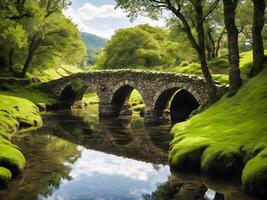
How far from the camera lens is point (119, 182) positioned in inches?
1049

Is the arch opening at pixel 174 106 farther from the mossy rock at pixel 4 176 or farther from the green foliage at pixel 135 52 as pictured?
the mossy rock at pixel 4 176

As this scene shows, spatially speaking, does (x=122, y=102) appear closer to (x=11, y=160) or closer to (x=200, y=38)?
(x=200, y=38)

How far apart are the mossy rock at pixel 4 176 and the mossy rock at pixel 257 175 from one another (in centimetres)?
1274

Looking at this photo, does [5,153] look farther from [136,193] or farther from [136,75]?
[136,75]

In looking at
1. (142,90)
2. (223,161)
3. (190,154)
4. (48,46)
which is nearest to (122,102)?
(142,90)

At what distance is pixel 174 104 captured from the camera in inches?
2660

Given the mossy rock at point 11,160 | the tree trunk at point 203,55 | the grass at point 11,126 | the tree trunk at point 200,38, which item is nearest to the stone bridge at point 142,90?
the tree trunk at point 203,55

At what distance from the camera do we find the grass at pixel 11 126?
25.5 m

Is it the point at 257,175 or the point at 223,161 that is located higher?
the point at 257,175

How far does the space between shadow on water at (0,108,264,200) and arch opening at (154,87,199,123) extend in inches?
322

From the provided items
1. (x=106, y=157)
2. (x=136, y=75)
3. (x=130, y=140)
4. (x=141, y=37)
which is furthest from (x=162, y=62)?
(x=106, y=157)

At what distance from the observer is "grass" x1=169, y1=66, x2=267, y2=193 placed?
70.5 ft

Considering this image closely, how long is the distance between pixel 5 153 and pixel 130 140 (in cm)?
1779

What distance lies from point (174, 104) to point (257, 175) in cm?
4778
